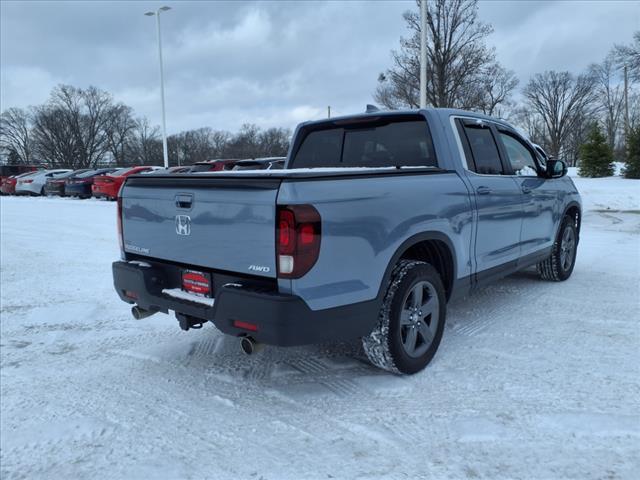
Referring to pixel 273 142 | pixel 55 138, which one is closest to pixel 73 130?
pixel 55 138

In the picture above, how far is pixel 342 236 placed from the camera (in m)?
2.84

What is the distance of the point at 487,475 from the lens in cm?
240

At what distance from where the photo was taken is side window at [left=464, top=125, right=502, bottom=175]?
4.38 metres

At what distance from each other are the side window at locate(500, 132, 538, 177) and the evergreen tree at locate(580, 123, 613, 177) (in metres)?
24.0

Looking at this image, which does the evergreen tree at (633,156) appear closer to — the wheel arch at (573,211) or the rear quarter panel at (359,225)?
the wheel arch at (573,211)

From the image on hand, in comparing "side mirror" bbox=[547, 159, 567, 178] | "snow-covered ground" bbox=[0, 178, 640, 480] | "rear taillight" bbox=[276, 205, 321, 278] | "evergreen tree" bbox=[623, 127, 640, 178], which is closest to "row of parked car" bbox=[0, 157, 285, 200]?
"side mirror" bbox=[547, 159, 567, 178]

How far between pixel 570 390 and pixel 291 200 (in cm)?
213

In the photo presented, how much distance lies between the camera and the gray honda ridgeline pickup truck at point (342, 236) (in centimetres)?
275

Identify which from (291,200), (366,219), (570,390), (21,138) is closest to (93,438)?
(291,200)

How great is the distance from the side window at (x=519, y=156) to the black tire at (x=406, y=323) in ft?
6.66

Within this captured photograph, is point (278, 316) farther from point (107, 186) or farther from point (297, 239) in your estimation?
point (107, 186)

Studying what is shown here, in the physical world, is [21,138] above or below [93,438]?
above

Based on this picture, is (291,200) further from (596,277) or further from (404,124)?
(596,277)

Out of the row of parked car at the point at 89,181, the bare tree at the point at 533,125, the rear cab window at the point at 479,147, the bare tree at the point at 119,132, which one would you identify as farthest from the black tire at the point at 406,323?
the bare tree at the point at 119,132
